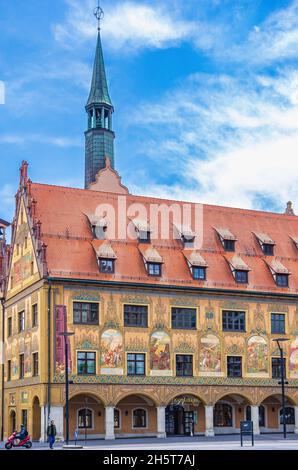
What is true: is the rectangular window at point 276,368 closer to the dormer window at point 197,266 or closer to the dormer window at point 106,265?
the dormer window at point 197,266

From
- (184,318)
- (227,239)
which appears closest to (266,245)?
(227,239)

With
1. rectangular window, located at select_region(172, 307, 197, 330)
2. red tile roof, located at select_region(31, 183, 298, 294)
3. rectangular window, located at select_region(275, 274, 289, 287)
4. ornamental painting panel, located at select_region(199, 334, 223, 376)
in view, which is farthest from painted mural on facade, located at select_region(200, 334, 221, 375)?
rectangular window, located at select_region(275, 274, 289, 287)

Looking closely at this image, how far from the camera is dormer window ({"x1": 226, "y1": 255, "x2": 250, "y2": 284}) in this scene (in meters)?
47.2

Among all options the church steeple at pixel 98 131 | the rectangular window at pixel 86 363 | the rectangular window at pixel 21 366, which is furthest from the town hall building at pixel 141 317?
the church steeple at pixel 98 131

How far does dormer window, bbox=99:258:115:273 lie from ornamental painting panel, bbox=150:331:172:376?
15.4 feet

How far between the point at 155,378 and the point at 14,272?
493 inches

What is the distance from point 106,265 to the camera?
43.5 meters

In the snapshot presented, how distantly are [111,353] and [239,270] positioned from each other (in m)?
10.7

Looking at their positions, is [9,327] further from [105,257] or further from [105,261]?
[105,257]

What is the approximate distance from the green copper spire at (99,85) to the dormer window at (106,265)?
35780mm

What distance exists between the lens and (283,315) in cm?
4800

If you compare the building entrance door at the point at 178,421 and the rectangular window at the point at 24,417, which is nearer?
the rectangular window at the point at 24,417

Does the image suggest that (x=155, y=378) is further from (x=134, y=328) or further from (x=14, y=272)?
(x=14, y=272)

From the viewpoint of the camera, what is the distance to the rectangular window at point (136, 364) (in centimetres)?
4253
